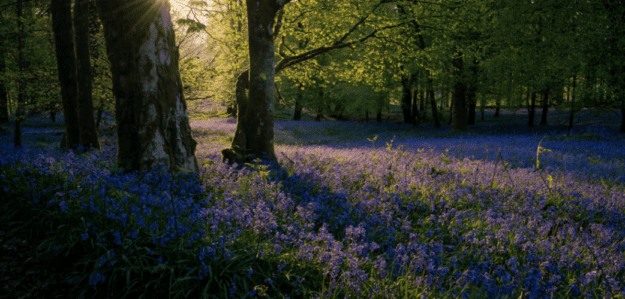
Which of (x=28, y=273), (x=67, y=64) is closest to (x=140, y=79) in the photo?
(x=28, y=273)

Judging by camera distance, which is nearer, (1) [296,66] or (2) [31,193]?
(2) [31,193]

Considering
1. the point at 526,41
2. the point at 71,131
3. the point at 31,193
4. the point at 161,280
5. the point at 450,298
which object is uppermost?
the point at 526,41

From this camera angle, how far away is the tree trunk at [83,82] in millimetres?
9055

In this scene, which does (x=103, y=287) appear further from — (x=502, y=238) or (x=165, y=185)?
(x=502, y=238)

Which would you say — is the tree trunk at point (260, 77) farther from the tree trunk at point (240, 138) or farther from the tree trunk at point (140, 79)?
the tree trunk at point (140, 79)

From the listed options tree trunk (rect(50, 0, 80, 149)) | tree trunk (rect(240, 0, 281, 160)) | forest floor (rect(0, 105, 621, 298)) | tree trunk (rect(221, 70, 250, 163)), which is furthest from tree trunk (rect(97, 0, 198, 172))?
tree trunk (rect(50, 0, 80, 149))

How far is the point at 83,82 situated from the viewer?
29.9ft

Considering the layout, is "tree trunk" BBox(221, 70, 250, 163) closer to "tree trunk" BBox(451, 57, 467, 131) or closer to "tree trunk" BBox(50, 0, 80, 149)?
"tree trunk" BBox(50, 0, 80, 149)

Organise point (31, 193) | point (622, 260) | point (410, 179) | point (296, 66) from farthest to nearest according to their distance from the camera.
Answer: point (296, 66)
point (410, 179)
point (31, 193)
point (622, 260)

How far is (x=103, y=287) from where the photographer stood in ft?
8.92

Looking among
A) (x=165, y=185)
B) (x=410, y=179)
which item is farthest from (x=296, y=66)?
(x=165, y=185)


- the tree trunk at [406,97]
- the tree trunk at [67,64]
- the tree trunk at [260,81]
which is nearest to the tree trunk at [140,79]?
the tree trunk at [260,81]

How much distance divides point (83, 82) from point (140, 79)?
5.92 m

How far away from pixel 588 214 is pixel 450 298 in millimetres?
3932
